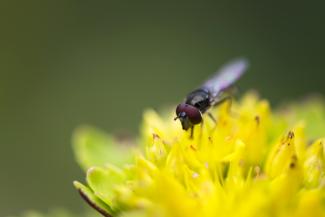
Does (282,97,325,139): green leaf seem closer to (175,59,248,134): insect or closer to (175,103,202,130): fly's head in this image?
(175,59,248,134): insect

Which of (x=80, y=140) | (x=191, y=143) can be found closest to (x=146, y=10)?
(x=80, y=140)

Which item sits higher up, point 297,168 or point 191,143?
point 191,143

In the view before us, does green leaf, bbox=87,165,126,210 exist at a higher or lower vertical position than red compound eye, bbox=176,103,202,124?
lower

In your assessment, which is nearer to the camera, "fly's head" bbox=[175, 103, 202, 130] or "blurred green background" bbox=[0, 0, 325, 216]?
"fly's head" bbox=[175, 103, 202, 130]

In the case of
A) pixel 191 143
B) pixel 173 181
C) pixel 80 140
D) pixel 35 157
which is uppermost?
pixel 35 157

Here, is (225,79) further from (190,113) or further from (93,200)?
(93,200)

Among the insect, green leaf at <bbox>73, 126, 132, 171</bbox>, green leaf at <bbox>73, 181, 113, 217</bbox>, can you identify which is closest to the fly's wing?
the insect

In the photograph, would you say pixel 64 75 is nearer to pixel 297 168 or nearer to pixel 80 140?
pixel 80 140

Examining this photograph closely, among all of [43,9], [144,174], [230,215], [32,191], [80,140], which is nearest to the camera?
[230,215]
